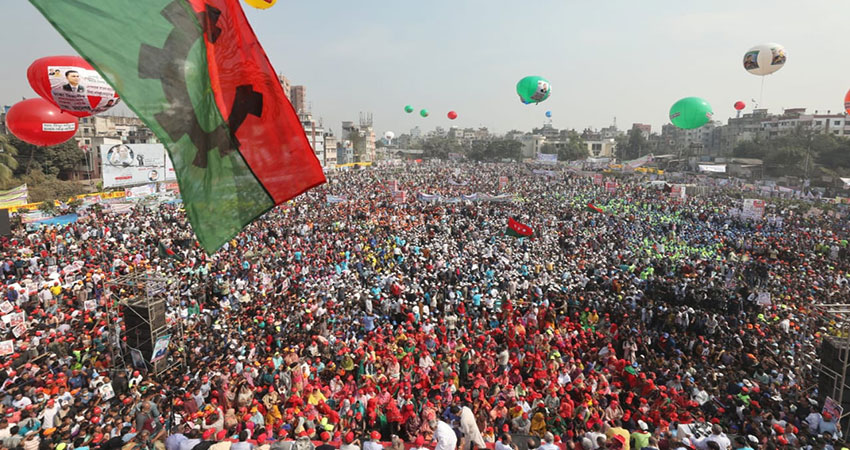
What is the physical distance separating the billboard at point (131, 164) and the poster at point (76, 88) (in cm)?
1741

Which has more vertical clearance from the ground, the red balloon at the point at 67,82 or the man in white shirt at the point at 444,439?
the red balloon at the point at 67,82

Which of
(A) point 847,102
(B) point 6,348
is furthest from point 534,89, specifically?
(B) point 6,348

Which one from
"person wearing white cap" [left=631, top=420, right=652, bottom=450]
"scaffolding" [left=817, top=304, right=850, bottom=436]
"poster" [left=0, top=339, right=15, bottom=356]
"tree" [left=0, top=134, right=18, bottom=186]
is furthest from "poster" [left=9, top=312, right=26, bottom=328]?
"tree" [left=0, top=134, right=18, bottom=186]

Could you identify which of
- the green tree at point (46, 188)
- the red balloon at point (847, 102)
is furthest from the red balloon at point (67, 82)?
the red balloon at point (847, 102)

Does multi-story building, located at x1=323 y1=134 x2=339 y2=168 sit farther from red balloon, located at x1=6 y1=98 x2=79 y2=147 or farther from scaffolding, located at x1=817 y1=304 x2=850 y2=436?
scaffolding, located at x1=817 y1=304 x2=850 y2=436

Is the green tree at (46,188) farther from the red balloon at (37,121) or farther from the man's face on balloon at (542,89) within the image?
the man's face on balloon at (542,89)

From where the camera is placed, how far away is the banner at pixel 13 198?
1678cm

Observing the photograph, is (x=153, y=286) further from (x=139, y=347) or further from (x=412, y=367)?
(x=412, y=367)

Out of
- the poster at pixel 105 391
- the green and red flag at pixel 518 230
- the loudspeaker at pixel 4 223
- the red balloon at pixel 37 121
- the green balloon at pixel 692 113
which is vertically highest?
A: the green balloon at pixel 692 113

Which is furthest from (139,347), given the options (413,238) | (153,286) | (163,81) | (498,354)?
(413,238)

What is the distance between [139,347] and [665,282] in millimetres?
12308

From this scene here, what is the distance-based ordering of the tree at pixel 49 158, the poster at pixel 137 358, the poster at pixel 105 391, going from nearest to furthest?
the poster at pixel 105 391 < the poster at pixel 137 358 < the tree at pixel 49 158

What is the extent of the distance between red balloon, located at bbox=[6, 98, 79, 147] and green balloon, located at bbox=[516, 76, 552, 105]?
18905 mm

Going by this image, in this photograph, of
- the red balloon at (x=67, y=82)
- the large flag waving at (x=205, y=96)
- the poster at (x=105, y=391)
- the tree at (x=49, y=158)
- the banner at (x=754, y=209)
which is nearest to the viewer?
the large flag waving at (x=205, y=96)
